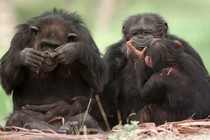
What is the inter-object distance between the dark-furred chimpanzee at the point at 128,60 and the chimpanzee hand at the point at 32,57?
4.35 feet

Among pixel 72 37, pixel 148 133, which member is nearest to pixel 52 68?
pixel 72 37

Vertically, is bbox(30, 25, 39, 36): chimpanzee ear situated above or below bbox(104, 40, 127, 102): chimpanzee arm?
above

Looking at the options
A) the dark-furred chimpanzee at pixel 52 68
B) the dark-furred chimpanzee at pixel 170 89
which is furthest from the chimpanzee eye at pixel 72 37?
the dark-furred chimpanzee at pixel 170 89

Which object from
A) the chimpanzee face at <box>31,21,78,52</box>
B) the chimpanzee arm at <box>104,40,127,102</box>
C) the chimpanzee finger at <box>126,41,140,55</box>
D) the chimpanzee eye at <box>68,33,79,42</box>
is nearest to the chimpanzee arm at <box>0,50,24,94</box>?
the chimpanzee face at <box>31,21,78,52</box>

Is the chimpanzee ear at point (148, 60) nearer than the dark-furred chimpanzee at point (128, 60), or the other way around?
the chimpanzee ear at point (148, 60)

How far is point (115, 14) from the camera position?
123 ft

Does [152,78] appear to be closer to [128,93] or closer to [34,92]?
[128,93]

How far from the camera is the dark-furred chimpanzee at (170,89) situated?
9.77 meters

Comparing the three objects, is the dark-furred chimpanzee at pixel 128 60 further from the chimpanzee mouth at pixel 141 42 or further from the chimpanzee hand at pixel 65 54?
the chimpanzee hand at pixel 65 54

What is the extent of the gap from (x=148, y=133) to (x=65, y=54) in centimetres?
179

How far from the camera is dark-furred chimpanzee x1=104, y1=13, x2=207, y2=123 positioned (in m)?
10.5

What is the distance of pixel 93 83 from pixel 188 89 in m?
1.27

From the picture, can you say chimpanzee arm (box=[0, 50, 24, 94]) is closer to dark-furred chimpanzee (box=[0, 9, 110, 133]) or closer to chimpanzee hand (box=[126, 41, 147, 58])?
dark-furred chimpanzee (box=[0, 9, 110, 133])

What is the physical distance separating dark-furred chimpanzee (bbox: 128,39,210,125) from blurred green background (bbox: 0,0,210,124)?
10052 millimetres
